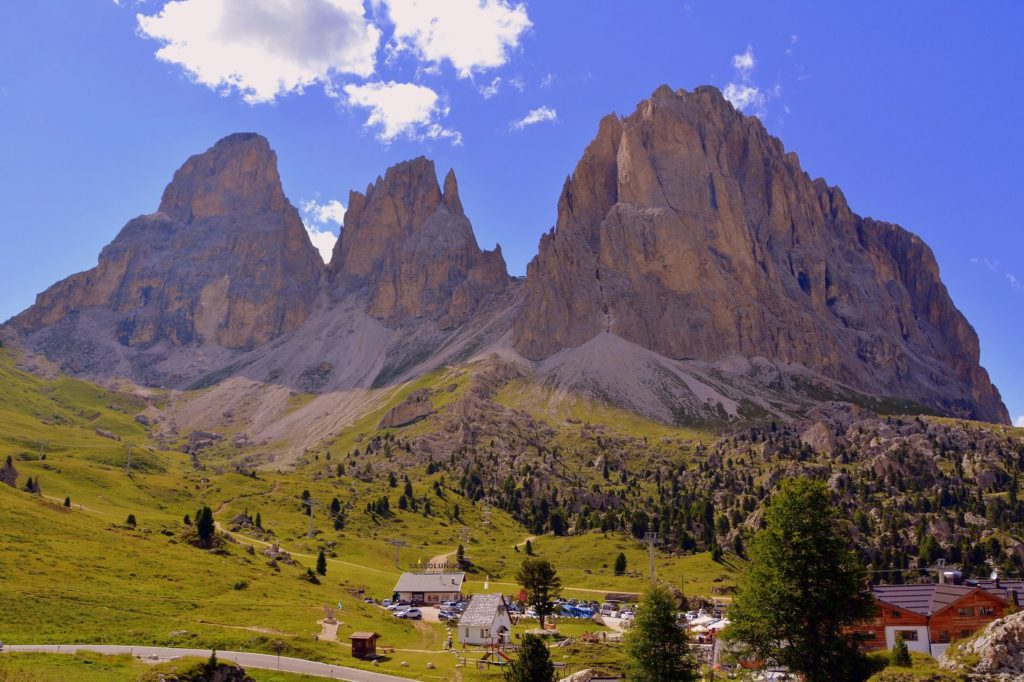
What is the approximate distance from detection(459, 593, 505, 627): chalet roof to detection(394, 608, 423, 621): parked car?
1398 cm

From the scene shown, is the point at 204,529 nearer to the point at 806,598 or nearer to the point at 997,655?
the point at 806,598

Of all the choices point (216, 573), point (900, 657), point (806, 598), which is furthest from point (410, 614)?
point (900, 657)

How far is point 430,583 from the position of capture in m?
120

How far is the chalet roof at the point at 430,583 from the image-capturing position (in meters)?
118

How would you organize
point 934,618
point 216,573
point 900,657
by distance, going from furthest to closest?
point 216,573, point 934,618, point 900,657

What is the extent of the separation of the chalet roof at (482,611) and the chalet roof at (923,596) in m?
38.2

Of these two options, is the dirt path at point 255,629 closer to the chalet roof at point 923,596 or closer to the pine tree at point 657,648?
the pine tree at point 657,648

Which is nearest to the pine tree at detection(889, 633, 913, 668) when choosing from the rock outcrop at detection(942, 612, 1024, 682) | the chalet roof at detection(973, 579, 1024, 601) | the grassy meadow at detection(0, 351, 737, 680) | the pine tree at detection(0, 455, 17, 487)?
the rock outcrop at detection(942, 612, 1024, 682)

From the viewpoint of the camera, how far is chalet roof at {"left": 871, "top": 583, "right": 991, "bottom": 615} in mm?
57781

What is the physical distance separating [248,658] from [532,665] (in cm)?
2325

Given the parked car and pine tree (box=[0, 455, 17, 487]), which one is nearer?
the parked car

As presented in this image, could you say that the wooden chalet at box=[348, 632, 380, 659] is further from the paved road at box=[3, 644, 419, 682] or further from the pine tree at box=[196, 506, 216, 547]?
the pine tree at box=[196, 506, 216, 547]

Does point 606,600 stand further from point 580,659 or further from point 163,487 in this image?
point 163,487

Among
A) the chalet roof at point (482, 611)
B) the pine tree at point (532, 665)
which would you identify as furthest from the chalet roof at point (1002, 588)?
the chalet roof at point (482, 611)
